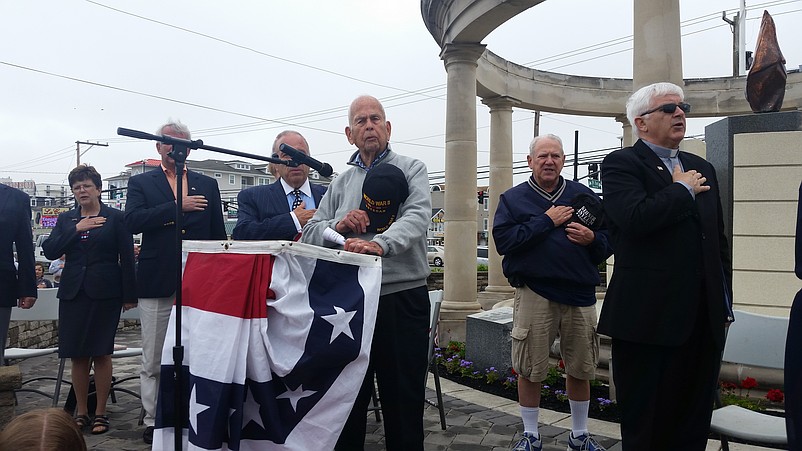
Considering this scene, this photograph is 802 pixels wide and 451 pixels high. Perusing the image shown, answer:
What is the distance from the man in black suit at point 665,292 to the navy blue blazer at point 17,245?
15.9 feet

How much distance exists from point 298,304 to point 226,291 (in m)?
0.30

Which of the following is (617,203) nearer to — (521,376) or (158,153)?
(521,376)

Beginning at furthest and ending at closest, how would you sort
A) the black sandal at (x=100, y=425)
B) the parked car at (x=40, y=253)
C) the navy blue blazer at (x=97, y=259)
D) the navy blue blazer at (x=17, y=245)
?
the parked car at (x=40, y=253), the navy blue blazer at (x=17, y=245), the navy blue blazer at (x=97, y=259), the black sandal at (x=100, y=425)

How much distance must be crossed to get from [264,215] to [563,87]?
10.4 metres

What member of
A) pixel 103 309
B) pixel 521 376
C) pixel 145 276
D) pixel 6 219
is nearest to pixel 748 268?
pixel 521 376

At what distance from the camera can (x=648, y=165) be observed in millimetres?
2986

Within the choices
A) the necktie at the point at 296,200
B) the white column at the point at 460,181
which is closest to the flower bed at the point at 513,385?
the white column at the point at 460,181

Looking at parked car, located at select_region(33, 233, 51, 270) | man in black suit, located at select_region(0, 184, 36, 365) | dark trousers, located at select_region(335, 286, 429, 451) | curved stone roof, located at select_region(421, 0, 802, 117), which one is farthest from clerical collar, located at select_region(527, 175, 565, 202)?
curved stone roof, located at select_region(421, 0, 802, 117)

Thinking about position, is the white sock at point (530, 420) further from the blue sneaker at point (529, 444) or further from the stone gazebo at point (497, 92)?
the stone gazebo at point (497, 92)

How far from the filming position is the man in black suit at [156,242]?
4.33 m

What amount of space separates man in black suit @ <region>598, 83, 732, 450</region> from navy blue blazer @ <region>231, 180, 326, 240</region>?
6.83ft

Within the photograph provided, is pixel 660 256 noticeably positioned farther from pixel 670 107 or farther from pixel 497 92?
pixel 497 92

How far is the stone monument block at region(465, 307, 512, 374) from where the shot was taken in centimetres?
610

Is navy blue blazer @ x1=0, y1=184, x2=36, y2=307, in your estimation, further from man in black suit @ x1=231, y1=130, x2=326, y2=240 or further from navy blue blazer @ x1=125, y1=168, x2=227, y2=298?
man in black suit @ x1=231, y1=130, x2=326, y2=240
